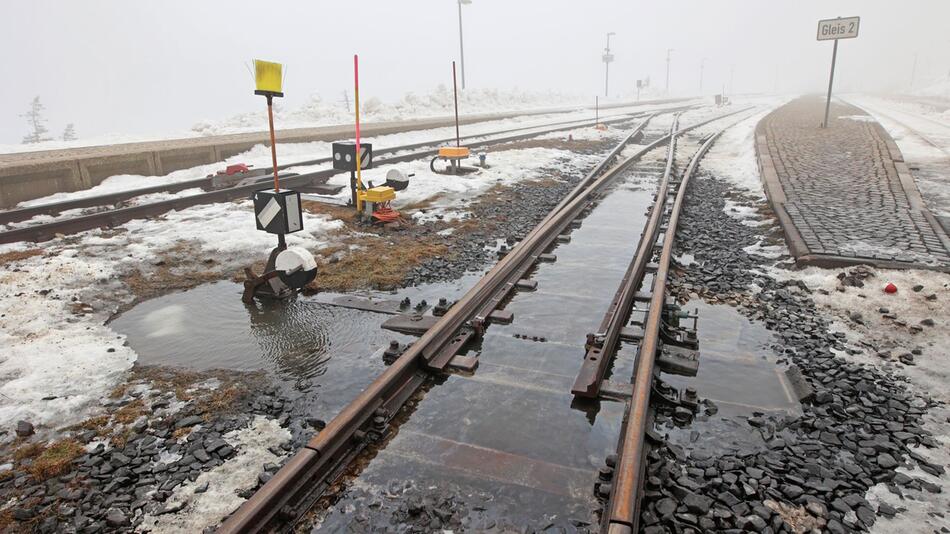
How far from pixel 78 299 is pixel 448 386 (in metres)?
4.34

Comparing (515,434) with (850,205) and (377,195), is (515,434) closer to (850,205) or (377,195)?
(377,195)

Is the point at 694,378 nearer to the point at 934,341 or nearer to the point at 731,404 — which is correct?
the point at 731,404

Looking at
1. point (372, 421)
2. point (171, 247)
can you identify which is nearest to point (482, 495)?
point (372, 421)

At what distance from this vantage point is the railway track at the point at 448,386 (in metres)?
3.03

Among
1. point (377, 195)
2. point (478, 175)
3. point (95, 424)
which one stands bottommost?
point (95, 424)

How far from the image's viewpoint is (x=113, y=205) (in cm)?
1084

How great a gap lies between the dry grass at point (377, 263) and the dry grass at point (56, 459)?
10.2ft

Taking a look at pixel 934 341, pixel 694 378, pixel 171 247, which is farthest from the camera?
pixel 171 247

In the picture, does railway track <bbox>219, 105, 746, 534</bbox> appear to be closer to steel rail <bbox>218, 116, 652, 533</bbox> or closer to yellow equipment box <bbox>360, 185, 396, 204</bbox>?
steel rail <bbox>218, 116, 652, 533</bbox>

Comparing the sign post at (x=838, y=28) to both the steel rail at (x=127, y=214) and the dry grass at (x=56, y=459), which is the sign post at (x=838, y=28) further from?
the dry grass at (x=56, y=459)

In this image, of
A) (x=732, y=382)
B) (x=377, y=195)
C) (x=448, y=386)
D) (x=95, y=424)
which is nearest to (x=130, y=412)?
(x=95, y=424)

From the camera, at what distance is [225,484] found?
3377 mm

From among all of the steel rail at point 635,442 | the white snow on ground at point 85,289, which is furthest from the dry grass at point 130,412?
the steel rail at point 635,442

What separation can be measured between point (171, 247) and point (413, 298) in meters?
3.90
